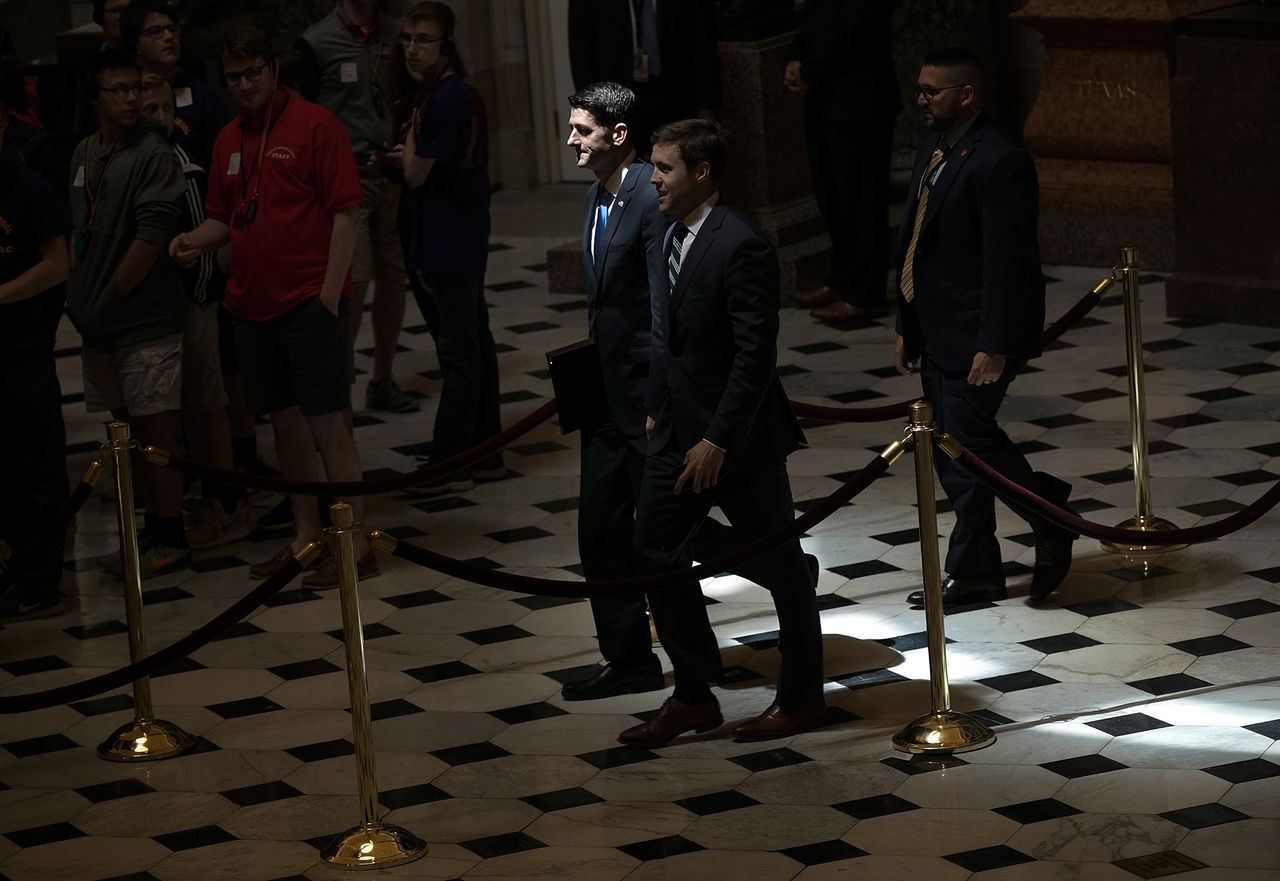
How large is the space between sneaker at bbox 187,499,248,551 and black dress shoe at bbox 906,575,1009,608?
289 centimetres

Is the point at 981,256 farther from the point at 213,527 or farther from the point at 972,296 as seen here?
the point at 213,527

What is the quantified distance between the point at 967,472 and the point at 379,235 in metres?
3.74

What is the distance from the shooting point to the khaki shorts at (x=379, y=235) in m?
9.61

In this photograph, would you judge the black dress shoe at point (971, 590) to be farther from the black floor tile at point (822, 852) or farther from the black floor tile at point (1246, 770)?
the black floor tile at point (822, 852)

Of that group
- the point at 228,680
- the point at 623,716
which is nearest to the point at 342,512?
the point at 623,716

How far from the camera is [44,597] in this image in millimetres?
7797

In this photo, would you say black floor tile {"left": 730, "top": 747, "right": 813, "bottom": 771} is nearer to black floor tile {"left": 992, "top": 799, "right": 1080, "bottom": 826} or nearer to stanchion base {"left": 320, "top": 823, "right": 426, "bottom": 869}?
black floor tile {"left": 992, "top": 799, "right": 1080, "bottom": 826}

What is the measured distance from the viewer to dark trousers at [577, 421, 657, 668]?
20.9ft

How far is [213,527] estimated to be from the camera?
8461mm

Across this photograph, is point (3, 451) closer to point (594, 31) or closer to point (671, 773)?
point (671, 773)

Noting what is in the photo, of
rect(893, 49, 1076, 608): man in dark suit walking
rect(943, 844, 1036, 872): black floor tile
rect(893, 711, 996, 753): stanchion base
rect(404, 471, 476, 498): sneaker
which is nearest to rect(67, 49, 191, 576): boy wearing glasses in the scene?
rect(404, 471, 476, 498): sneaker

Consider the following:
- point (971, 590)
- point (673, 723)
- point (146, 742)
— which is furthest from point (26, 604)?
point (971, 590)

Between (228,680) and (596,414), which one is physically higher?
(596,414)

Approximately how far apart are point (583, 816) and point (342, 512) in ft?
3.30
